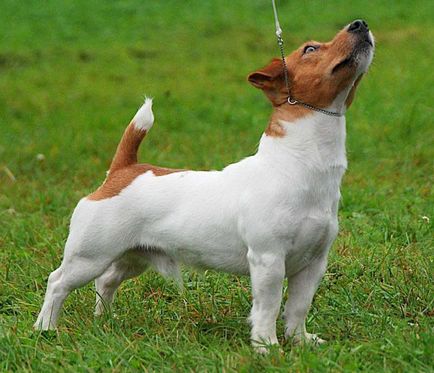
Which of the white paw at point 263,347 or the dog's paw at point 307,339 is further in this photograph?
the dog's paw at point 307,339

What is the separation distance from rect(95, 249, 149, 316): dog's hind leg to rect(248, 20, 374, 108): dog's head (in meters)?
1.25

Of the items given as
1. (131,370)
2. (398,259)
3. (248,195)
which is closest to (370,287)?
(398,259)

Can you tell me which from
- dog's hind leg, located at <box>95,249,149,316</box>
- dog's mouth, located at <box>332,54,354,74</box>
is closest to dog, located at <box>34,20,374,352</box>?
dog's mouth, located at <box>332,54,354,74</box>

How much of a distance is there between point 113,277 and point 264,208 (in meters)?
1.20

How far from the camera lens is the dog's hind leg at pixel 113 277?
17.6ft

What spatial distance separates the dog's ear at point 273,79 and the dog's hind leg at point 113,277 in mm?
1203

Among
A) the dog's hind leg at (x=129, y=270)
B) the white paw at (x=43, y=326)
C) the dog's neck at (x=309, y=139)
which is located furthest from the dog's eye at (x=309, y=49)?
the white paw at (x=43, y=326)

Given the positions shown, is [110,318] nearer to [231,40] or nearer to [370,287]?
[370,287]

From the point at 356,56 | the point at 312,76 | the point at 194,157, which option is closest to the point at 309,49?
→ the point at 312,76

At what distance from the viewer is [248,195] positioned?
4.73 meters

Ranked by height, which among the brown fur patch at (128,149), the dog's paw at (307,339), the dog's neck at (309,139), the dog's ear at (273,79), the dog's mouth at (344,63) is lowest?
the dog's paw at (307,339)

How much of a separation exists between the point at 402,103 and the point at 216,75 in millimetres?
3348

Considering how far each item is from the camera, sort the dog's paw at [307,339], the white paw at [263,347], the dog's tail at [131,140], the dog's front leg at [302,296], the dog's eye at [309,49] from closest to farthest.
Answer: the white paw at [263,347], the dog's paw at [307,339], the dog's eye at [309,49], the dog's front leg at [302,296], the dog's tail at [131,140]

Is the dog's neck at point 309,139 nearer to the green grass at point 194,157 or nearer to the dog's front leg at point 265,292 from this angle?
the dog's front leg at point 265,292
